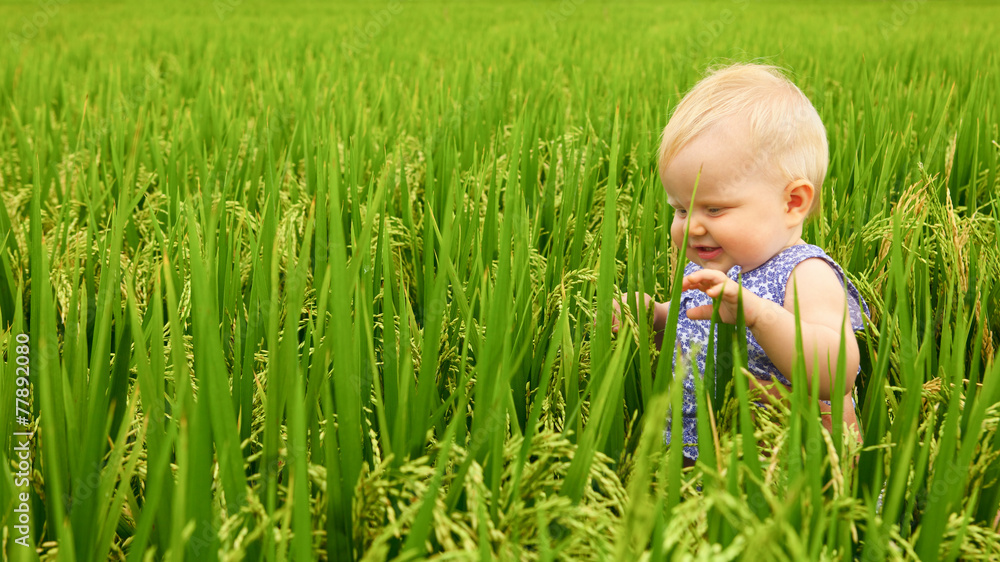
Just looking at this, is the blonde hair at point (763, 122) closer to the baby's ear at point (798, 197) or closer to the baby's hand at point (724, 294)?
the baby's ear at point (798, 197)

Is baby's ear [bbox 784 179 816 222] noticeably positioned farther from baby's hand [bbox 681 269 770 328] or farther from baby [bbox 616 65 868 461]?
baby's hand [bbox 681 269 770 328]

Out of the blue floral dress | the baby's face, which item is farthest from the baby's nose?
the blue floral dress

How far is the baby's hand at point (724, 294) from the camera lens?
0.80 meters

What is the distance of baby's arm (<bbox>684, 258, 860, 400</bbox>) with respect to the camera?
0.82 meters

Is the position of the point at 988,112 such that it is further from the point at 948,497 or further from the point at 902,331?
the point at 948,497

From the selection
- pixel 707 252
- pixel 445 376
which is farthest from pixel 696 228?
pixel 445 376

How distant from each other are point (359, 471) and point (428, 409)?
0.38 feet

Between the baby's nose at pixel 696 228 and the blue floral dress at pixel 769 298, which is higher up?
the baby's nose at pixel 696 228

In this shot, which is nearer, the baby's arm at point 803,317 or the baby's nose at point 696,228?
the baby's arm at point 803,317

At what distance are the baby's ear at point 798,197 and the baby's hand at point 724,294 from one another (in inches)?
8.7

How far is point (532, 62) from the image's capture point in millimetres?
3898

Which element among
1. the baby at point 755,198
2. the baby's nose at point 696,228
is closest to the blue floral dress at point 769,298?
the baby at point 755,198

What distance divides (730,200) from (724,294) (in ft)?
0.65

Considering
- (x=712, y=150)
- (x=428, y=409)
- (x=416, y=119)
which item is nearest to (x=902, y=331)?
(x=712, y=150)
